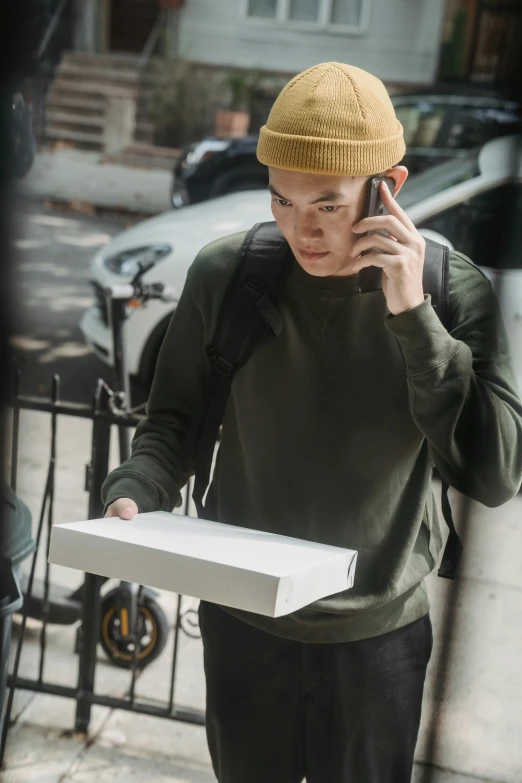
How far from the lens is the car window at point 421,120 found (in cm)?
789

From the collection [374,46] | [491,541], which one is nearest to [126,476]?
[491,541]

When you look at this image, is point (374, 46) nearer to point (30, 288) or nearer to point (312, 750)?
point (30, 288)

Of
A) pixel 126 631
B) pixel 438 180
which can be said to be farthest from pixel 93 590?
pixel 438 180

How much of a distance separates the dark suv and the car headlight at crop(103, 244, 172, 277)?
236 centimetres

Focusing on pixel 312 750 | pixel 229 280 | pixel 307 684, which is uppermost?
pixel 229 280

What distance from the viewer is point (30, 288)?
27.1 ft

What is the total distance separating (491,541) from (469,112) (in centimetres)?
445

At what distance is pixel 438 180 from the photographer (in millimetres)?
5125

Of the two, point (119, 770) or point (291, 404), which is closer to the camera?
point (291, 404)

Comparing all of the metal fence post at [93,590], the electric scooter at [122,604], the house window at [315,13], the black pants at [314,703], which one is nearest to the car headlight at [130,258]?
the electric scooter at [122,604]

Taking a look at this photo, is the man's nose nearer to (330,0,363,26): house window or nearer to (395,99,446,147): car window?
(395,99,446,147): car window

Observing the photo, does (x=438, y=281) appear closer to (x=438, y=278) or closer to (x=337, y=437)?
(x=438, y=278)

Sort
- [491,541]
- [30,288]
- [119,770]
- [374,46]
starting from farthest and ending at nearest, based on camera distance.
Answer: [374,46] → [30,288] → [491,541] → [119,770]

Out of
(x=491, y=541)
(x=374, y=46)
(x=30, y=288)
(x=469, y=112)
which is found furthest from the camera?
(x=374, y=46)
